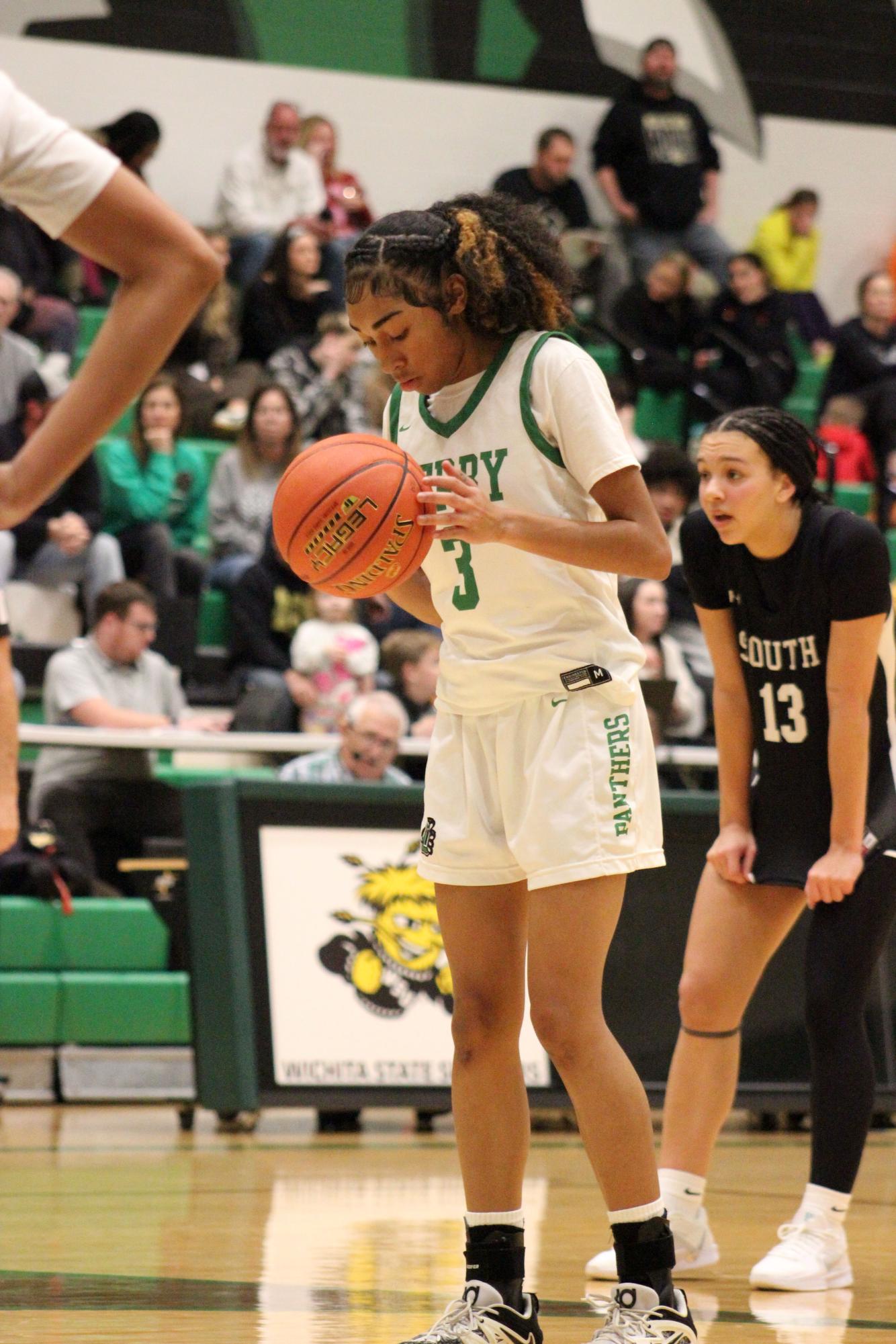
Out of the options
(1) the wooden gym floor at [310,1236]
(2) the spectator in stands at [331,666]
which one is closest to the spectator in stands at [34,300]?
(2) the spectator in stands at [331,666]

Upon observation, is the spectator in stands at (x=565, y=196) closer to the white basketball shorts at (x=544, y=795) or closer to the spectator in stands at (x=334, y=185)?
the spectator in stands at (x=334, y=185)

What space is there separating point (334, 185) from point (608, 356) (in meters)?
2.33

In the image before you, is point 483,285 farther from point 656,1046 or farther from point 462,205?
point 656,1046

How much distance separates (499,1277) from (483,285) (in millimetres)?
1648

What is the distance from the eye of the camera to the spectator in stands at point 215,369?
11641 millimetres

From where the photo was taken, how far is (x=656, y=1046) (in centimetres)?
707

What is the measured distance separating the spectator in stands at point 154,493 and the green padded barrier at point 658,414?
4.48 m

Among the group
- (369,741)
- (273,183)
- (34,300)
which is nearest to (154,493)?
(34,300)

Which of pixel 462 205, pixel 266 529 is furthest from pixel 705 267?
pixel 462 205

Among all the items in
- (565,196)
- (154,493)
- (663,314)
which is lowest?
(154,493)

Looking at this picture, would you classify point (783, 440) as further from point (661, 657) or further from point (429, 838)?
point (661, 657)

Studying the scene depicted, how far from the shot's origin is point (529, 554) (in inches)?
129

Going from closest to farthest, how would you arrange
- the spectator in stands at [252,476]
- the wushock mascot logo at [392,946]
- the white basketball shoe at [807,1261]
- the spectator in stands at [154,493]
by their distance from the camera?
the white basketball shoe at [807,1261] < the wushock mascot logo at [392,946] < the spectator in stands at [154,493] < the spectator in stands at [252,476]

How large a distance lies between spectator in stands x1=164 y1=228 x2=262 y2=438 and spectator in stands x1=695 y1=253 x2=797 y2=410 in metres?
3.72
